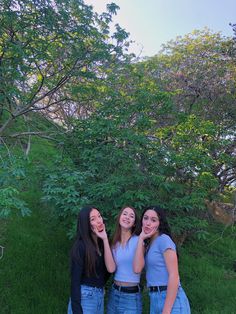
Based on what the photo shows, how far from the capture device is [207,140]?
265 inches

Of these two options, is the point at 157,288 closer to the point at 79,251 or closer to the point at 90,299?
the point at 90,299

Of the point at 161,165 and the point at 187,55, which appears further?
the point at 187,55

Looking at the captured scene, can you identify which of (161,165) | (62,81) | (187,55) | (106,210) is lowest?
(106,210)

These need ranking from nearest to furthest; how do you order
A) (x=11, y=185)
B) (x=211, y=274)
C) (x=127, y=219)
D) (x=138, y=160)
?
(x=127, y=219)
(x=11, y=185)
(x=138, y=160)
(x=211, y=274)

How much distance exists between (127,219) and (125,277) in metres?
0.46

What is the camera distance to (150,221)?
2891 millimetres

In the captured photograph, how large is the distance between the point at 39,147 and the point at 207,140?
6.89 m

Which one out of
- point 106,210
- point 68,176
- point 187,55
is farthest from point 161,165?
point 187,55

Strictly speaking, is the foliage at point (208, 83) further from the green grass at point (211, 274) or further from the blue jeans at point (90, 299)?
the blue jeans at point (90, 299)

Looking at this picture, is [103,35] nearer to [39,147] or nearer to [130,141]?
[130,141]

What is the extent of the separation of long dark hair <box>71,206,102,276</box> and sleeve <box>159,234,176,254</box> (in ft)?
1.72

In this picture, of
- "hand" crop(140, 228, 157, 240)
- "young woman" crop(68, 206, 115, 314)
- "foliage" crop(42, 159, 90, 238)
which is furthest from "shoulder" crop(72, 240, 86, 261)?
"foliage" crop(42, 159, 90, 238)

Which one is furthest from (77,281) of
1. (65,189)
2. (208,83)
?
(208,83)

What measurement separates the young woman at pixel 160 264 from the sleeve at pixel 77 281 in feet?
1.39
